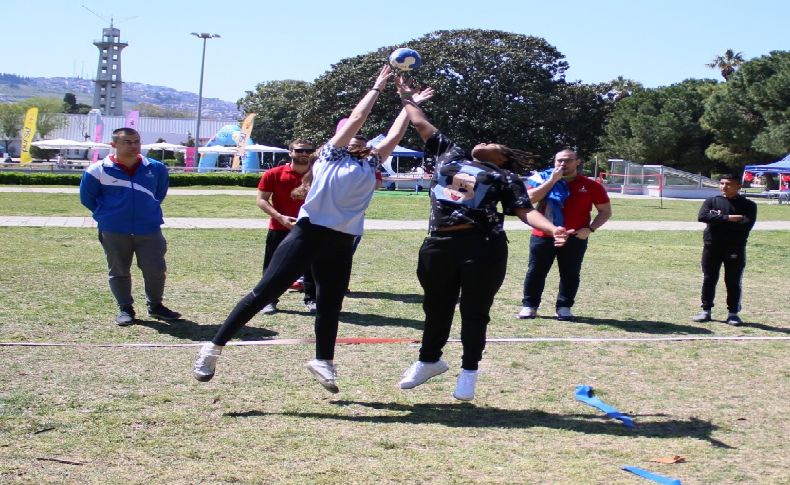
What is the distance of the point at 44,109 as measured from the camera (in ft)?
414

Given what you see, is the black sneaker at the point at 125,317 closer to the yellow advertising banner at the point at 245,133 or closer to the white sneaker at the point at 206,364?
the white sneaker at the point at 206,364

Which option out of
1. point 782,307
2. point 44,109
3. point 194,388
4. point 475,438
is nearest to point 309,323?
point 194,388

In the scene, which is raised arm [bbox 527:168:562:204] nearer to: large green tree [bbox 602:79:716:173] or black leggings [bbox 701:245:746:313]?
→ black leggings [bbox 701:245:746:313]

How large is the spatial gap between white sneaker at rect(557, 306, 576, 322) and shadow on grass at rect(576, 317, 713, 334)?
9 centimetres

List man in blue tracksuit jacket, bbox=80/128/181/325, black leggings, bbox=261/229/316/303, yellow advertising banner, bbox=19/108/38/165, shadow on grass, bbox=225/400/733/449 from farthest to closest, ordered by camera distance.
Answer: yellow advertising banner, bbox=19/108/38/165, black leggings, bbox=261/229/316/303, man in blue tracksuit jacket, bbox=80/128/181/325, shadow on grass, bbox=225/400/733/449

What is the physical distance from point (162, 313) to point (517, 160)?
4270 mm

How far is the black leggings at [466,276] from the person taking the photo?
19.7ft

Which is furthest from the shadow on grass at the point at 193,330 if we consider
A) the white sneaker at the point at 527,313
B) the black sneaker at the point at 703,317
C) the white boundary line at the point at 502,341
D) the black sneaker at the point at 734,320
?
the black sneaker at the point at 734,320

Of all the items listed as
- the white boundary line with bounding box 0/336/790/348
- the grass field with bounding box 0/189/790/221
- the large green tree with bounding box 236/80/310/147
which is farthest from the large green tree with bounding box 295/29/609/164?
the white boundary line with bounding box 0/336/790/348

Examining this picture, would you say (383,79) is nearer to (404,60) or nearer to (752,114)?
(404,60)

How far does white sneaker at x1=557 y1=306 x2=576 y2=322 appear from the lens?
9820mm

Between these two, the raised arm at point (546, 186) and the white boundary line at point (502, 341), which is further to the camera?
the raised arm at point (546, 186)

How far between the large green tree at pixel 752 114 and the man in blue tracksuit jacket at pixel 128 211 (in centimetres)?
5822

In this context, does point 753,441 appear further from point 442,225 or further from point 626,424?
point 442,225
